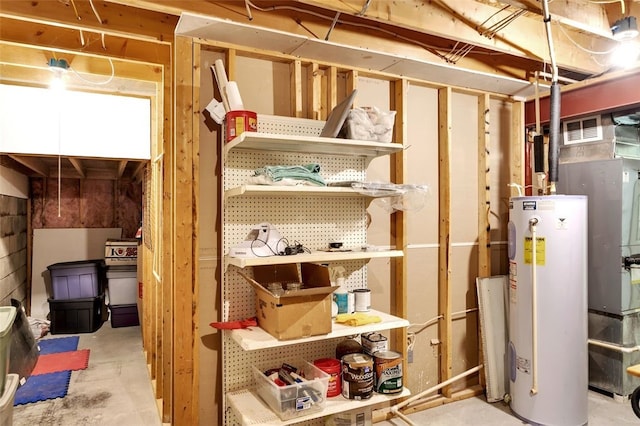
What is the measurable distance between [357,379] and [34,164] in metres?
4.86

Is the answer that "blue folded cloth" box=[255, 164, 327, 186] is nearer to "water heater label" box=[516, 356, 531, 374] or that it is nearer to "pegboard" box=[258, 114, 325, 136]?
"pegboard" box=[258, 114, 325, 136]

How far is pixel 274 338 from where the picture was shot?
1.98 m

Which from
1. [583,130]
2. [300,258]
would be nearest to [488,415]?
[300,258]

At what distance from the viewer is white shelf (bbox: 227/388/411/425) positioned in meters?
1.96

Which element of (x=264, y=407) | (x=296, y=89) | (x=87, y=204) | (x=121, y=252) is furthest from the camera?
(x=87, y=204)

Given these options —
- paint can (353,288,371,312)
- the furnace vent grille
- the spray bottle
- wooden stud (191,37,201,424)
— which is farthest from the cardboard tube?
the furnace vent grille

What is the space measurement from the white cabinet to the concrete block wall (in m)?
3.64

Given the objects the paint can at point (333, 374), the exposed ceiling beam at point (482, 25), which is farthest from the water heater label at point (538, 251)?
the paint can at point (333, 374)

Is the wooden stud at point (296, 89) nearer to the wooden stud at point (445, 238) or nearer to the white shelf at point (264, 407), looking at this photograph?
the wooden stud at point (445, 238)

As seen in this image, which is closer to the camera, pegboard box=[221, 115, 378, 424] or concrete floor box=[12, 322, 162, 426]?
pegboard box=[221, 115, 378, 424]

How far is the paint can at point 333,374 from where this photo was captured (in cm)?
217

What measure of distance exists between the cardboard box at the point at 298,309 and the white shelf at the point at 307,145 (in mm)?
651

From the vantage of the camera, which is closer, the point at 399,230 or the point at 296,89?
the point at 296,89

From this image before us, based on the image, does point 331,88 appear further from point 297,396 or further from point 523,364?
point 523,364
